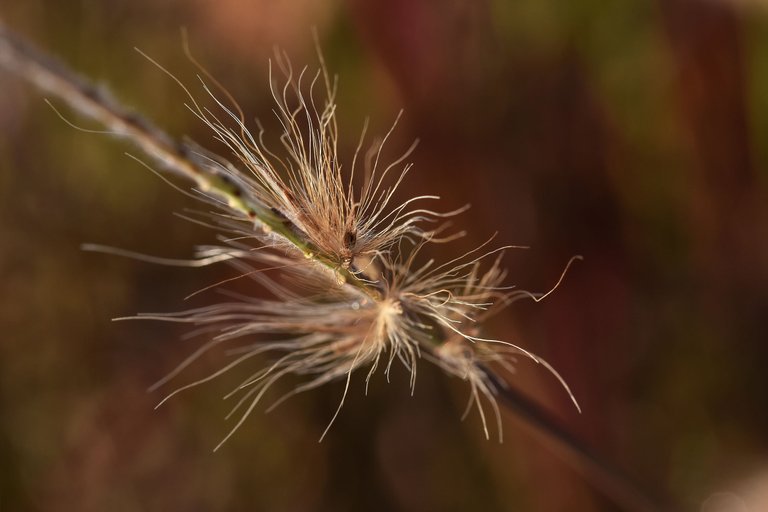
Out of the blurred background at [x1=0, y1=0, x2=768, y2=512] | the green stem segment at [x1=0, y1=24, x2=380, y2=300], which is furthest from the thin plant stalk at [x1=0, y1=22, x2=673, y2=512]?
the blurred background at [x1=0, y1=0, x2=768, y2=512]

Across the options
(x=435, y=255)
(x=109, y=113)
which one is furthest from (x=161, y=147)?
(x=435, y=255)

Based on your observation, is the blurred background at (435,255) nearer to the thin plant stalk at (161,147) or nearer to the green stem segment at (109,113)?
the thin plant stalk at (161,147)

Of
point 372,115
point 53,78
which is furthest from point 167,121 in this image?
point 53,78

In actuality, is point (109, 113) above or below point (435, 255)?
below

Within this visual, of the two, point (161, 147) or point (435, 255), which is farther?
point (435, 255)

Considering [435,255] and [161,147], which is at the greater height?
[435,255]

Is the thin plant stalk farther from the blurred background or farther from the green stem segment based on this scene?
the blurred background

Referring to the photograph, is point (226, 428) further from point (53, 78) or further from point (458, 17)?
point (53, 78)

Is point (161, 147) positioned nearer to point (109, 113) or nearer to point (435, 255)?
point (109, 113)
